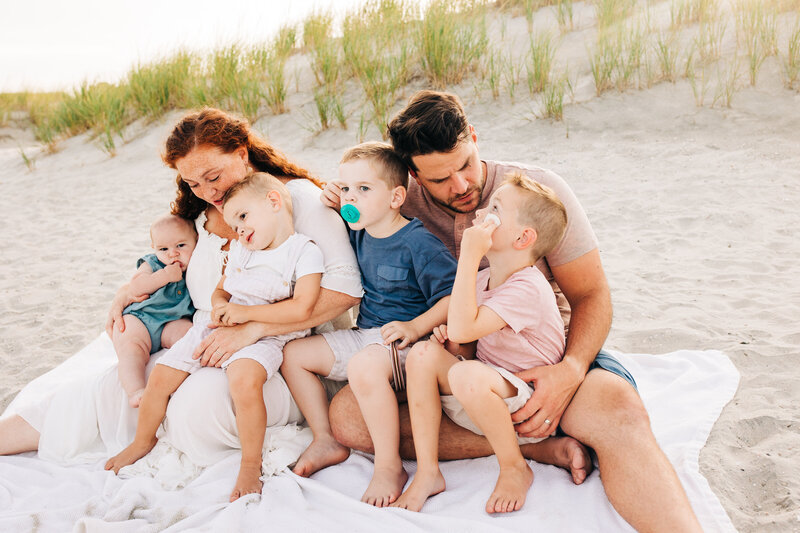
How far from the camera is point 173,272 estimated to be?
3098 millimetres

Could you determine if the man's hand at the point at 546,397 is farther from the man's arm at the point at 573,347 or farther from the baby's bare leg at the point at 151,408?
the baby's bare leg at the point at 151,408

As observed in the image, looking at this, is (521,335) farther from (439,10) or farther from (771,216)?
(439,10)

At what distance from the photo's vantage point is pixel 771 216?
209 inches

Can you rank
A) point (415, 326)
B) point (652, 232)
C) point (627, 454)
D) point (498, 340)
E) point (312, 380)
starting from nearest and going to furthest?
point (627, 454)
point (498, 340)
point (415, 326)
point (312, 380)
point (652, 232)

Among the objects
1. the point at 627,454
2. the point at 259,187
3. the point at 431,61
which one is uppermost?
the point at 431,61

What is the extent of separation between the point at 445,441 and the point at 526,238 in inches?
35.9

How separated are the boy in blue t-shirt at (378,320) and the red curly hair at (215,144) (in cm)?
54

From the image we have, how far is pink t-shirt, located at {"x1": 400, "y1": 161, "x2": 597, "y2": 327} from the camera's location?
8.44ft

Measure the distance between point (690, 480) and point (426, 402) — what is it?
3.35 feet

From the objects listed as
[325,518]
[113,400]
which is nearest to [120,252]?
[113,400]

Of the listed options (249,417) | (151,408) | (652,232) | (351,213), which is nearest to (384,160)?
(351,213)

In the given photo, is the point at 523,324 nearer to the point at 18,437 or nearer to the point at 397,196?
the point at 397,196

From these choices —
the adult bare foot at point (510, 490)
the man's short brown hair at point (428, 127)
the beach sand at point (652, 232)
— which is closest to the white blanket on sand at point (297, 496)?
the adult bare foot at point (510, 490)

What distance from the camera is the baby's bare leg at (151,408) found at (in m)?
2.65
